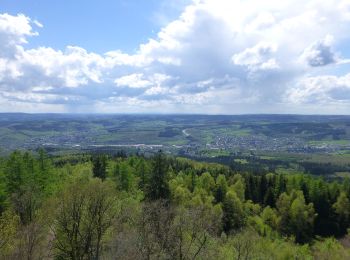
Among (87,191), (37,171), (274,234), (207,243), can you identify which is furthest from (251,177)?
(87,191)

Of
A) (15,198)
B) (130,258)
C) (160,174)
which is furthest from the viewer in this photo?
(160,174)

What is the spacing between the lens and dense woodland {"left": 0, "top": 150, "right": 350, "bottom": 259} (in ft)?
172

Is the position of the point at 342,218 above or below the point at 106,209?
below

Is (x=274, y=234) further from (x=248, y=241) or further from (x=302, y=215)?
(x=248, y=241)

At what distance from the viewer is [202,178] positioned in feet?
436

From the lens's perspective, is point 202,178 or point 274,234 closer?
point 274,234

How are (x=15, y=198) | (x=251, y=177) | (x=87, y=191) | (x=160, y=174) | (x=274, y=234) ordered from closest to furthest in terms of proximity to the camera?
(x=87, y=191)
(x=15, y=198)
(x=160, y=174)
(x=274, y=234)
(x=251, y=177)

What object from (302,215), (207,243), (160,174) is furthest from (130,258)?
(302,215)

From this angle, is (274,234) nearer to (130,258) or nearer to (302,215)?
(302,215)

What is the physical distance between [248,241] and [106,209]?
71.7 ft

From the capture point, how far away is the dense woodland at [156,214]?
52531 mm

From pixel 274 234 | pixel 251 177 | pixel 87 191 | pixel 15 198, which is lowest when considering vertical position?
pixel 274 234

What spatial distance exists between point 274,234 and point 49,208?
255ft

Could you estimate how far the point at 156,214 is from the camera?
58.7 metres
